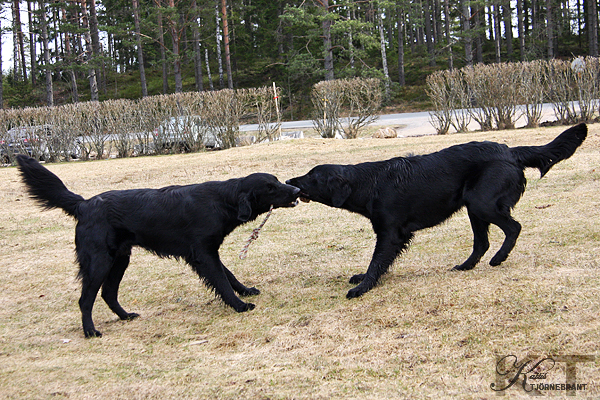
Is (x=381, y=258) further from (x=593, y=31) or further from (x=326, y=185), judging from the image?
(x=593, y=31)

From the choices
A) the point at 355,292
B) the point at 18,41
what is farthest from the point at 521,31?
the point at 18,41

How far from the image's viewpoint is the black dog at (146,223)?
14.4 feet

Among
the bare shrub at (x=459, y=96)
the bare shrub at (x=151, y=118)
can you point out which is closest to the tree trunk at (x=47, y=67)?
the bare shrub at (x=151, y=118)

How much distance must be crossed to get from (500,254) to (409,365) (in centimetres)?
200

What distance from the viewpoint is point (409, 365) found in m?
3.11

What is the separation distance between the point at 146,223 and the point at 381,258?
2.06 metres

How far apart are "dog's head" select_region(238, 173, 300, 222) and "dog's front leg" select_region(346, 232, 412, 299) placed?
0.90 meters

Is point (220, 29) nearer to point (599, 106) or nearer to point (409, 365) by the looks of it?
point (599, 106)

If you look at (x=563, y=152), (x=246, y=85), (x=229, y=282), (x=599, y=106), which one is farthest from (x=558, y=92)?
(x=246, y=85)

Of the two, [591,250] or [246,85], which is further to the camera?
[246,85]

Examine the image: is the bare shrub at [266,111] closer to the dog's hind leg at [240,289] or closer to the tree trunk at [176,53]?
the dog's hind leg at [240,289]

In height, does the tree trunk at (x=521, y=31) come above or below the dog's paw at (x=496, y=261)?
above

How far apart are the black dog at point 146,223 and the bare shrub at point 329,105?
1405 centimetres

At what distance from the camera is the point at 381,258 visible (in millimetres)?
4621
